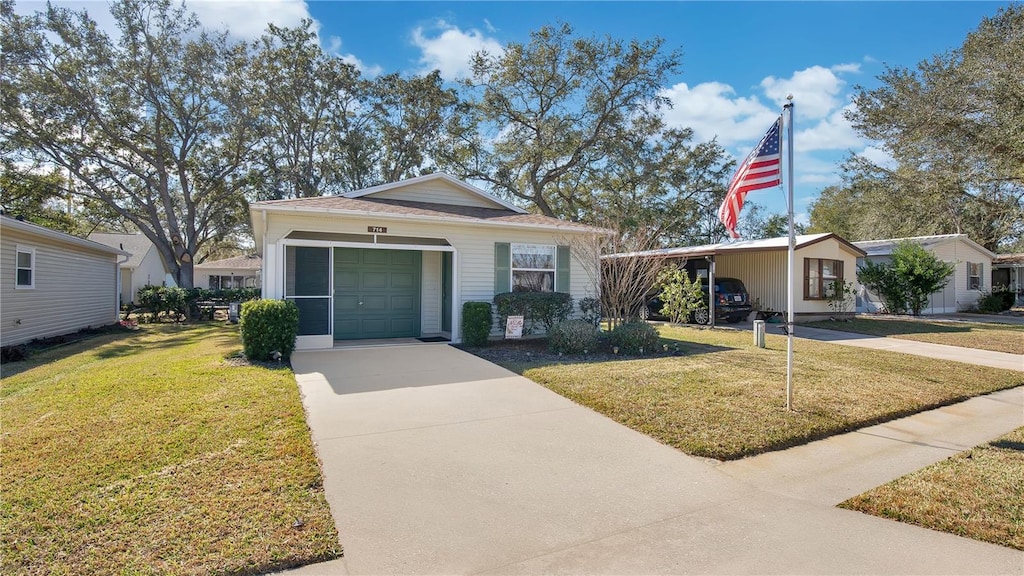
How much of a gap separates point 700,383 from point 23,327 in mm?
14836

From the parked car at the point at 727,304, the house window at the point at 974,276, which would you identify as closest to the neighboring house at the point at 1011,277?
the house window at the point at 974,276

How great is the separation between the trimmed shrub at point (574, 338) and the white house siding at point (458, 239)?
2345 millimetres

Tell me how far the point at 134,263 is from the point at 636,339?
1154 inches

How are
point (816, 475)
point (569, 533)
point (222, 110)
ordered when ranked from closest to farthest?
point (569, 533)
point (816, 475)
point (222, 110)

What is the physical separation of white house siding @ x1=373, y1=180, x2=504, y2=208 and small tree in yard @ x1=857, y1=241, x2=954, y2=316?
15.9 meters

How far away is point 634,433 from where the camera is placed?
4.67 metres

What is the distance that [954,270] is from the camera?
20.3 meters

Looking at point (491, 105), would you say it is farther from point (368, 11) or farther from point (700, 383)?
point (700, 383)

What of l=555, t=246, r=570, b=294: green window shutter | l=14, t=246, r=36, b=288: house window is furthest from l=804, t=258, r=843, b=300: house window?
l=14, t=246, r=36, b=288: house window

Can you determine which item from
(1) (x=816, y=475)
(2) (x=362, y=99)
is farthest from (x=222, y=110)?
(1) (x=816, y=475)


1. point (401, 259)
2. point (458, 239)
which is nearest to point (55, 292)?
point (401, 259)

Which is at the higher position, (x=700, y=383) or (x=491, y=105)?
(x=491, y=105)

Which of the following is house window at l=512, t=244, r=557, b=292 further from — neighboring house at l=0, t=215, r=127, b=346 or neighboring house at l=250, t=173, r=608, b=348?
neighboring house at l=0, t=215, r=127, b=346

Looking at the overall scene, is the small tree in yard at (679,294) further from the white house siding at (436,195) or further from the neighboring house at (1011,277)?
the neighboring house at (1011,277)
